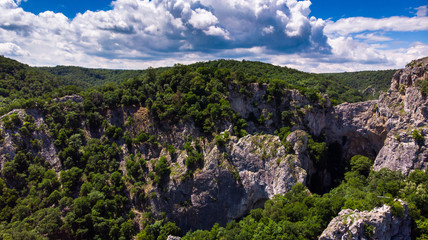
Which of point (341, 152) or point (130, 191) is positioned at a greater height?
point (341, 152)

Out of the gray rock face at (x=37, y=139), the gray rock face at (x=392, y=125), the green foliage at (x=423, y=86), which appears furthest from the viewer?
the gray rock face at (x=37, y=139)

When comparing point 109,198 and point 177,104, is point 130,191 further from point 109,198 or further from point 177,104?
point 177,104

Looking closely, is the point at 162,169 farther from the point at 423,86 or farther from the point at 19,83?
the point at 19,83

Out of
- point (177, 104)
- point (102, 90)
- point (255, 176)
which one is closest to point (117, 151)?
point (177, 104)

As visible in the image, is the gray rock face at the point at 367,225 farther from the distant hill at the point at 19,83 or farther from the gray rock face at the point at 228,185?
the distant hill at the point at 19,83

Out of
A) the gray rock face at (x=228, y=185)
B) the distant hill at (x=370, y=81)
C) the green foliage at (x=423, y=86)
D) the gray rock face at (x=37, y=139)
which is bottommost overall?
the gray rock face at (x=228, y=185)

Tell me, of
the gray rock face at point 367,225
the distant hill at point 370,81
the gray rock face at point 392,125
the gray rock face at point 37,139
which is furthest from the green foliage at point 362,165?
the distant hill at point 370,81

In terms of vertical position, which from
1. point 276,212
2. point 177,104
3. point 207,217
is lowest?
point 207,217

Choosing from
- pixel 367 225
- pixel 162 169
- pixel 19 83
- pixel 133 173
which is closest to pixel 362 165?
pixel 367 225
